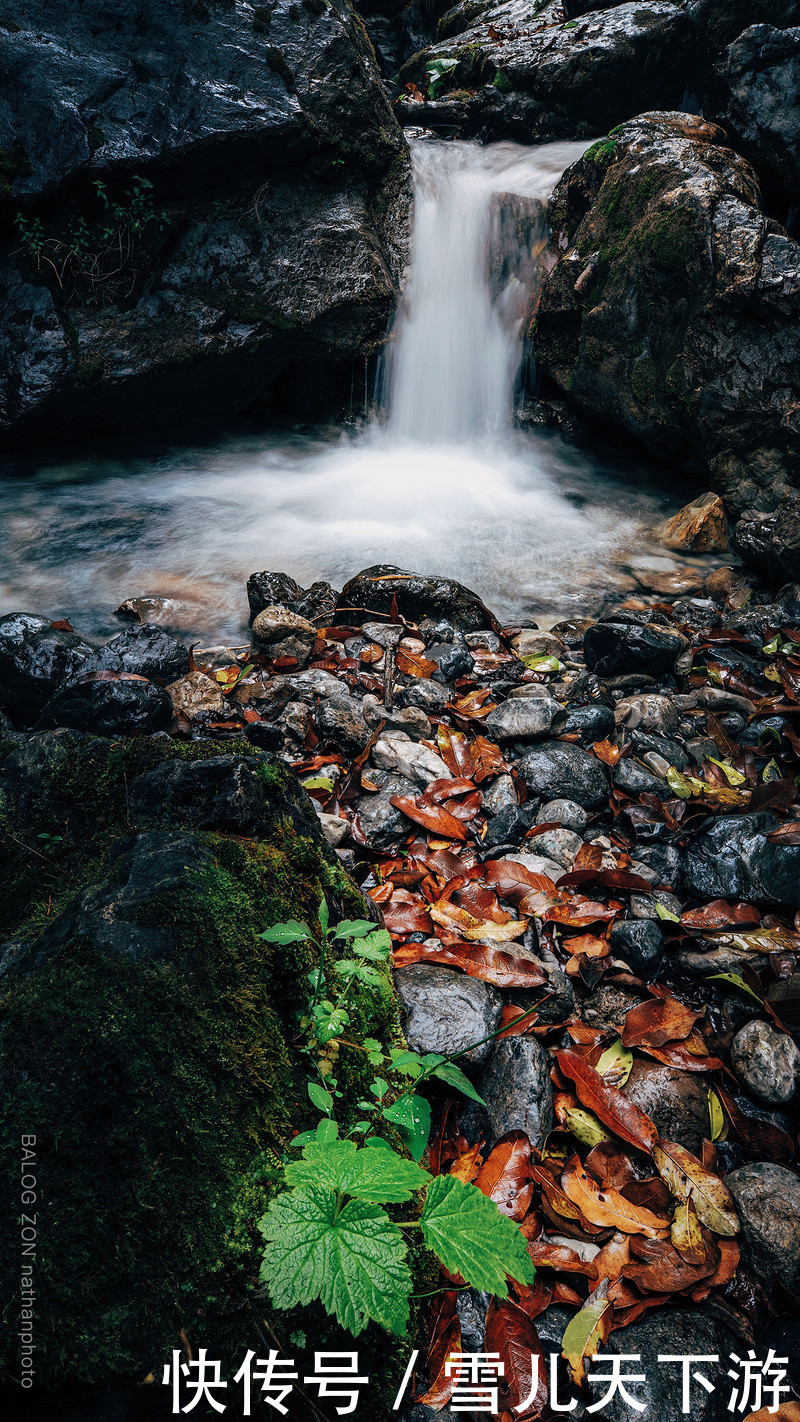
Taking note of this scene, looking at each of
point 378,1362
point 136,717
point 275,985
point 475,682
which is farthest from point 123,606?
point 378,1362

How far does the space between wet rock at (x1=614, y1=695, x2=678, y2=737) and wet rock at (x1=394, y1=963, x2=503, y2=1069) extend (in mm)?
2106

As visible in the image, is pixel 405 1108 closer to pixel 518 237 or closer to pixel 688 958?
pixel 688 958

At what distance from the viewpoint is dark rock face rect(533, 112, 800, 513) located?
21.7ft

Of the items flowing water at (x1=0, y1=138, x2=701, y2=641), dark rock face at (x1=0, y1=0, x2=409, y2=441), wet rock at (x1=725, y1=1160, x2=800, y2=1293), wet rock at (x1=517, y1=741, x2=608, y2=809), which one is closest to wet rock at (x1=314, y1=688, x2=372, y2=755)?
wet rock at (x1=517, y1=741, x2=608, y2=809)

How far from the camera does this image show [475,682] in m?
4.27

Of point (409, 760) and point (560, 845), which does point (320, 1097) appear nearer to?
point (560, 845)

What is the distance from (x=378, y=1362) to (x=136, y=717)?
108 inches

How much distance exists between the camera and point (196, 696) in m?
3.91

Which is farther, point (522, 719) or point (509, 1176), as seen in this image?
point (522, 719)

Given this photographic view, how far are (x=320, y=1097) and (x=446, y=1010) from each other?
2.24ft

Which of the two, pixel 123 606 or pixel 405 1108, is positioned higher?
pixel 123 606

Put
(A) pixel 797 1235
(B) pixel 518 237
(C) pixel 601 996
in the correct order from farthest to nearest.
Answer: (B) pixel 518 237, (C) pixel 601 996, (A) pixel 797 1235

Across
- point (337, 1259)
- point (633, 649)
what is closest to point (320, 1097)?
point (337, 1259)

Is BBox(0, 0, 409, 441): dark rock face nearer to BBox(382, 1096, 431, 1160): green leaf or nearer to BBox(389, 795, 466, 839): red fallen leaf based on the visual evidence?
BBox(389, 795, 466, 839): red fallen leaf
